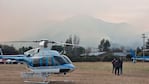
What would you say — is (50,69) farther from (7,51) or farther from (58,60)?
(7,51)

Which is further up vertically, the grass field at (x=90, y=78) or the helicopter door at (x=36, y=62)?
the helicopter door at (x=36, y=62)

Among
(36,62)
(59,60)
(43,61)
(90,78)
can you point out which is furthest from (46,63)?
(90,78)

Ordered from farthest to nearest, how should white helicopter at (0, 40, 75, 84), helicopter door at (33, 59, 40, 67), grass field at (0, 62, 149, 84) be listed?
grass field at (0, 62, 149, 84)
helicopter door at (33, 59, 40, 67)
white helicopter at (0, 40, 75, 84)

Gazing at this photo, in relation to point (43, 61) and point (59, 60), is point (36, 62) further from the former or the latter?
point (59, 60)

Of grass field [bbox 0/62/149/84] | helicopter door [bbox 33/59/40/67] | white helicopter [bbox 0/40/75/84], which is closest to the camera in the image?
white helicopter [bbox 0/40/75/84]

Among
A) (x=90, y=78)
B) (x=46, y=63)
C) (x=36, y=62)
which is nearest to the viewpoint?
(x=46, y=63)

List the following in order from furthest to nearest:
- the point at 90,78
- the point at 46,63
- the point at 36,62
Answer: the point at 90,78 < the point at 36,62 < the point at 46,63

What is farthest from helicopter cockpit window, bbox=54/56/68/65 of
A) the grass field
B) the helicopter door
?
the grass field

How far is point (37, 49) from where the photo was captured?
22.8 meters

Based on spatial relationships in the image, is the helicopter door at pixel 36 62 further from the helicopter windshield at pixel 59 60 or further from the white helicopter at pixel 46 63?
the helicopter windshield at pixel 59 60

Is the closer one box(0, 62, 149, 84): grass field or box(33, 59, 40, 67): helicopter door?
box(33, 59, 40, 67): helicopter door

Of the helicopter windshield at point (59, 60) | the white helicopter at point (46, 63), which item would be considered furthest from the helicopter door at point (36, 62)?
the helicopter windshield at point (59, 60)

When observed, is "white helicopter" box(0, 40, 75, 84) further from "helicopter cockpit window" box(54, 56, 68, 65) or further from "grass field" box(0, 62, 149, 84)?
"grass field" box(0, 62, 149, 84)

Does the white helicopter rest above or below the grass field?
above
